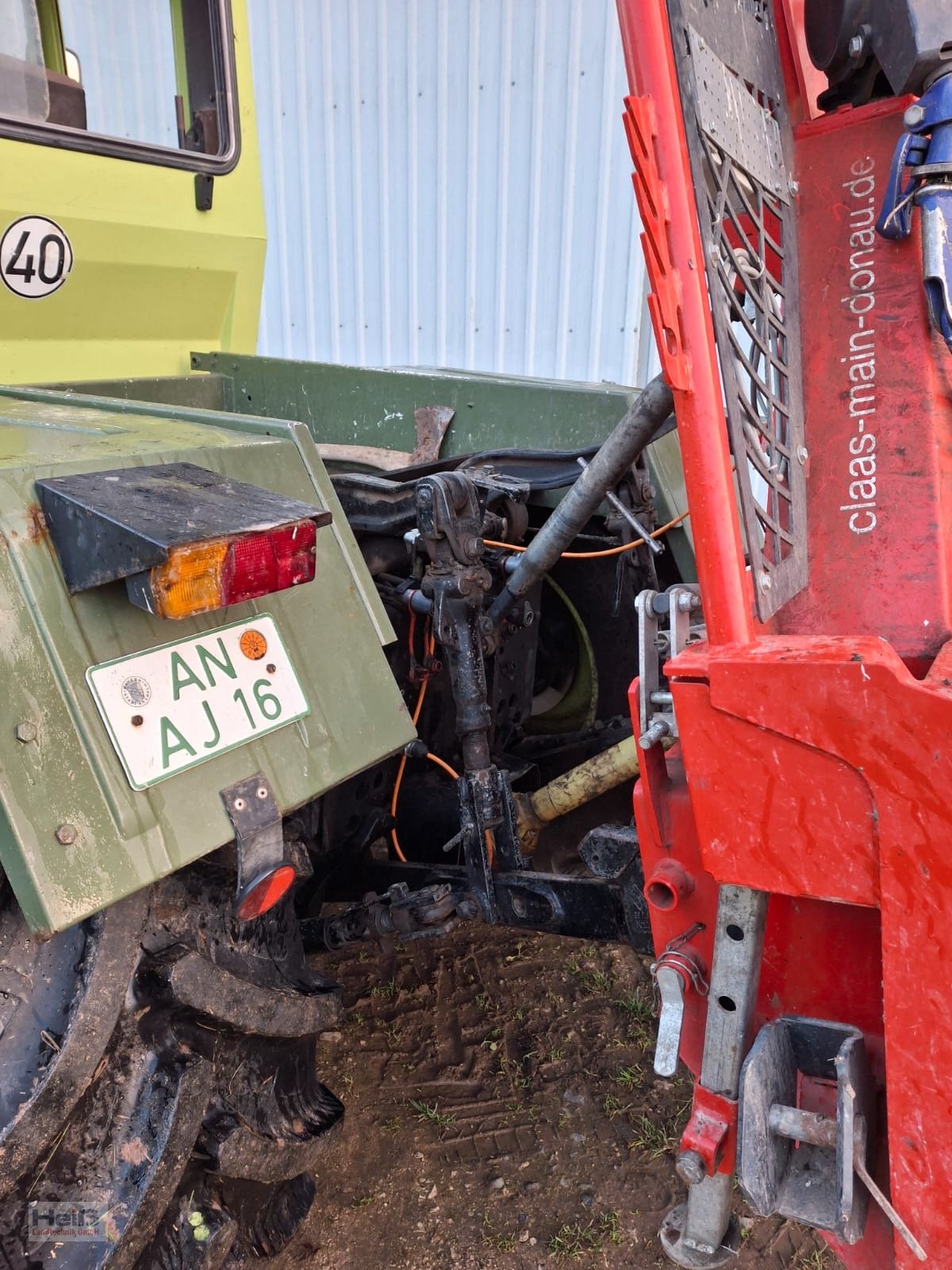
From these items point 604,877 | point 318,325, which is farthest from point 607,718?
point 318,325

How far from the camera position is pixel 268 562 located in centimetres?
123

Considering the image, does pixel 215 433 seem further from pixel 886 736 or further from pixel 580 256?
pixel 580 256

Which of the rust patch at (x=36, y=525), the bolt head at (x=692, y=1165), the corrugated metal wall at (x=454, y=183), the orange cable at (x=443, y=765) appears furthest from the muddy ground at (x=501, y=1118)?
the corrugated metal wall at (x=454, y=183)

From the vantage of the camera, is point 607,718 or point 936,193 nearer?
point 936,193

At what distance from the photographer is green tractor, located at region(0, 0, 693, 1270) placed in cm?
119

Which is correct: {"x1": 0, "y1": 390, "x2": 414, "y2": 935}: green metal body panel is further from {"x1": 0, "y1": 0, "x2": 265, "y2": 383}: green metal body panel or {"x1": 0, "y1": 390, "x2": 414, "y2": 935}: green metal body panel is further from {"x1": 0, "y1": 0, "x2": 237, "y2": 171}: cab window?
{"x1": 0, "y1": 0, "x2": 237, "y2": 171}: cab window

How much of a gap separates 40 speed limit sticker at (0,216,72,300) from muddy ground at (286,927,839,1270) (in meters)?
1.82

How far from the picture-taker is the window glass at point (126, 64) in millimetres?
2297

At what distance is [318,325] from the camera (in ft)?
20.0

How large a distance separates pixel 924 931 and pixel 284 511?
91 centimetres

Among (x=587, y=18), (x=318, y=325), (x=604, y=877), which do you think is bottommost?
(x=604, y=877)

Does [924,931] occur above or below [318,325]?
below

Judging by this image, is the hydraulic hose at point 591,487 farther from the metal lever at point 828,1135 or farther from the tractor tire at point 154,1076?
the metal lever at point 828,1135

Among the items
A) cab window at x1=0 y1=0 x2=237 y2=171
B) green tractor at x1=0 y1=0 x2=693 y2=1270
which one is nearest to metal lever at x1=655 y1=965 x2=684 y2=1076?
green tractor at x1=0 y1=0 x2=693 y2=1270
